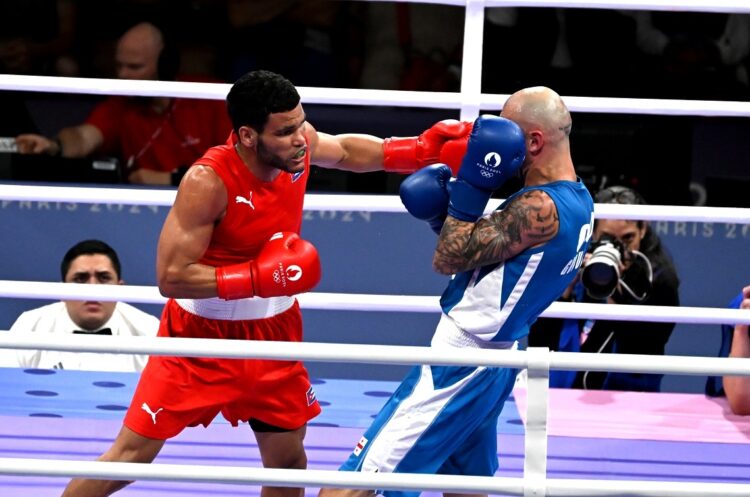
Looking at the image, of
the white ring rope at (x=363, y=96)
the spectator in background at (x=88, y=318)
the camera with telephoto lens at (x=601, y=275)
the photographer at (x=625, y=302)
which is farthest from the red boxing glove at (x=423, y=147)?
the spectator in background at (x=88, y=318)

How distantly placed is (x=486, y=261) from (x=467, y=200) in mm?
133

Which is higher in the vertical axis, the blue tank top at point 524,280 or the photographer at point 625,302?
the blue tank top at point 524,280

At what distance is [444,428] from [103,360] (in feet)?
6.94

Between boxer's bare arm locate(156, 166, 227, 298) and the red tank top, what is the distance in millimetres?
46

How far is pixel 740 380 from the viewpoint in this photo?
3699mm

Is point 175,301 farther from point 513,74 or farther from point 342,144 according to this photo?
point 513,74

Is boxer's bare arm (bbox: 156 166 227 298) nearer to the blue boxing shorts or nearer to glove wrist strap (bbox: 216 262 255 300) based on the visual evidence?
glove wrist strap (bbox: 216 262 255 300)

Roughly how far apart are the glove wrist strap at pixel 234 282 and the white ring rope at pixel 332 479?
0.56 meters

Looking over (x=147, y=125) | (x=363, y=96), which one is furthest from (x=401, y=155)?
(x=147, y=125)

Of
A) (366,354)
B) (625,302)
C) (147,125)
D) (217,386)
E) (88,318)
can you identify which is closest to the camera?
(366,354)

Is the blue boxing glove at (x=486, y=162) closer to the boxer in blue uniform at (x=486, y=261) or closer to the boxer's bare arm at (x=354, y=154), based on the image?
the boxer in blue uniform at (x=486, y=261)

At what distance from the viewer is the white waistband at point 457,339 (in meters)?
2.75

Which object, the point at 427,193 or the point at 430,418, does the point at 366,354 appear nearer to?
the point at 430,418

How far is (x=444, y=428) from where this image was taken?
8.82 ft
